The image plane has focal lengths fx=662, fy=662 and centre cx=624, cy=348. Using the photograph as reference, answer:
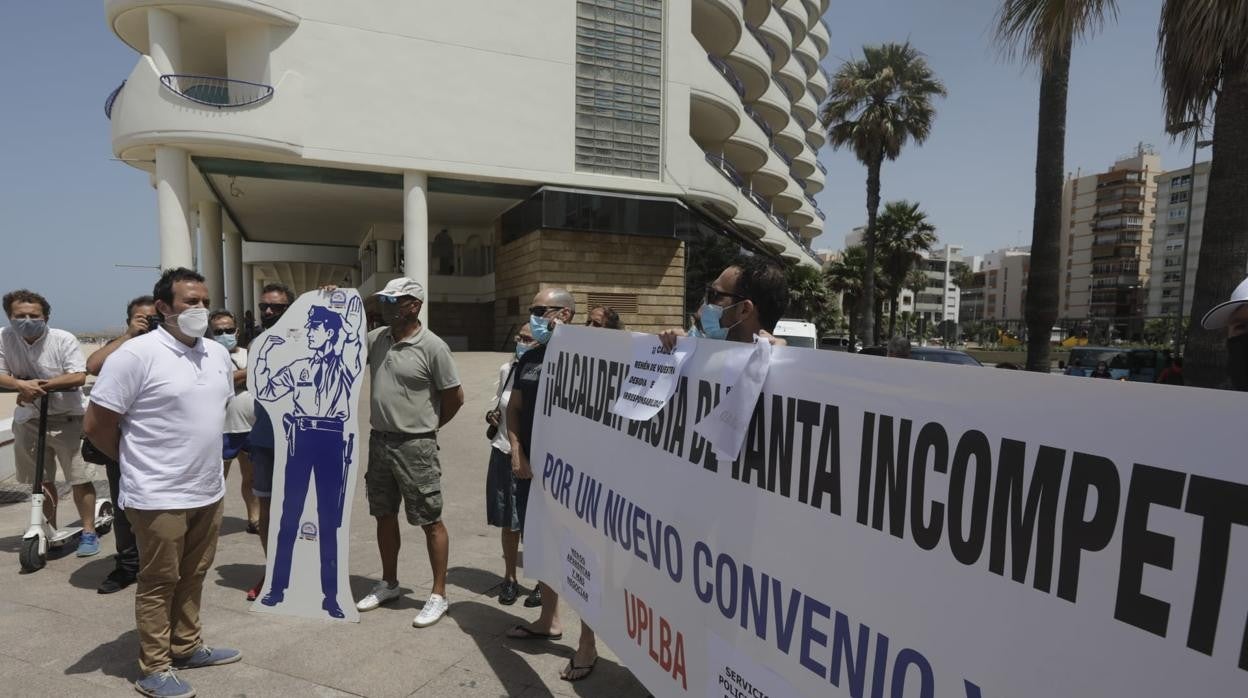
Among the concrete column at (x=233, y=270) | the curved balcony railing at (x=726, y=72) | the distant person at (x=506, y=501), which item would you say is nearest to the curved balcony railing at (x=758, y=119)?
the curved balcony railing at (x=726, y=72)

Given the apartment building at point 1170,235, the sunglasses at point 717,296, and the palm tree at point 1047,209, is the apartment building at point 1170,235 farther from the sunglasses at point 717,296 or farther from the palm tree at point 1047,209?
the sunglasses at point 717,296

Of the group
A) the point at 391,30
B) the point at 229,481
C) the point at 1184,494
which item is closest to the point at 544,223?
the point at 391,30

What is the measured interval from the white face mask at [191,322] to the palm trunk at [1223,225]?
26.7ft

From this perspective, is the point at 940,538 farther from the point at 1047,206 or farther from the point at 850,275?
the point at 850,275

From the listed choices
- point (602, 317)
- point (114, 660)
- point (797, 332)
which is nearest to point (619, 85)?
point (797, 332)

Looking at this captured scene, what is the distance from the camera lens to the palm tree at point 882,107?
90.4ft

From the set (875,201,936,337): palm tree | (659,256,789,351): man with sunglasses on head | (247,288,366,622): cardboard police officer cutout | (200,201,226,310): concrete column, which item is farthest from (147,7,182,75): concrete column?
(875,201,936,337): palm tree

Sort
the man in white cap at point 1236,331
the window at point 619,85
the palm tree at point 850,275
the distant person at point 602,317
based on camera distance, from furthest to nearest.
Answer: the palm tree at point 850,275, the window at point 619,85, the distant person at point 602,317, the man in white cap at point 1236,331

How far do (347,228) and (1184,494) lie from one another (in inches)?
1416

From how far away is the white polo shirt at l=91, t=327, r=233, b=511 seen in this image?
2.91 meters

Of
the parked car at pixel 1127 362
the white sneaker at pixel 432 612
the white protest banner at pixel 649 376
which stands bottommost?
the white sneaker at pixel 432 612

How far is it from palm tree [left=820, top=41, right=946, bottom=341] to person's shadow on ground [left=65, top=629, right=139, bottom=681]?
27.0 m

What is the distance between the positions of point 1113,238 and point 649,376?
4414 inches

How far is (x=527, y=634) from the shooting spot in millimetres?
3639
